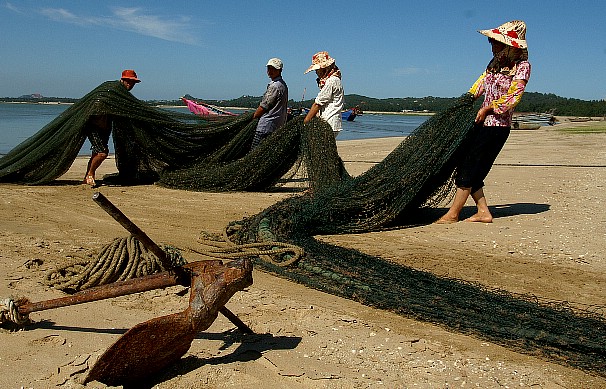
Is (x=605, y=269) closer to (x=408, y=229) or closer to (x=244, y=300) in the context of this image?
(x=408, y=229)

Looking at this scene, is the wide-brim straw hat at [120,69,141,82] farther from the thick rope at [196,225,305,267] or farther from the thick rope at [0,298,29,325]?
the thick rope at [0,298,29,325]

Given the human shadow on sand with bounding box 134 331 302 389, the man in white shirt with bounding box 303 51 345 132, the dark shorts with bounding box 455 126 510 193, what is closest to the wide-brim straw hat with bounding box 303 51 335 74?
the man in white shirt with bounding box 303 51 345 132

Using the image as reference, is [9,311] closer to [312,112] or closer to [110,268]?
[110,268]

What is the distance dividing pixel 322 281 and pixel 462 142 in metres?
2.61

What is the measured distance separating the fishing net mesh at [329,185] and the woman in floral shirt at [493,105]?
13 centimetres

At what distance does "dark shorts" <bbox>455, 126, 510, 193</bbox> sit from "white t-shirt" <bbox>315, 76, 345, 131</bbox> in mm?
1943

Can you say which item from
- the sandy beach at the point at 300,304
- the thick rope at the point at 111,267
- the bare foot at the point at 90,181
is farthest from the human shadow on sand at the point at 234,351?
the bare foot at the point at 90,181

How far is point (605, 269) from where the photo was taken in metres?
4.64

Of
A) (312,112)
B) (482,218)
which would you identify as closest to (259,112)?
(312,112)

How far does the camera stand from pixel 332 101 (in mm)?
7566

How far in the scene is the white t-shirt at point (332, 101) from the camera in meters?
7.46

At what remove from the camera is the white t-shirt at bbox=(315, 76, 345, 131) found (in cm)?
746

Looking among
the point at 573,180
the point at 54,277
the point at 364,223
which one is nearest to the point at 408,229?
the point at 364,223

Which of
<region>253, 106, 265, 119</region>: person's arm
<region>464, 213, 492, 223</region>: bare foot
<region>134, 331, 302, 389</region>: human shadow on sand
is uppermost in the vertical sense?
<region>253, 106, 265, 119</region>: person's arm
